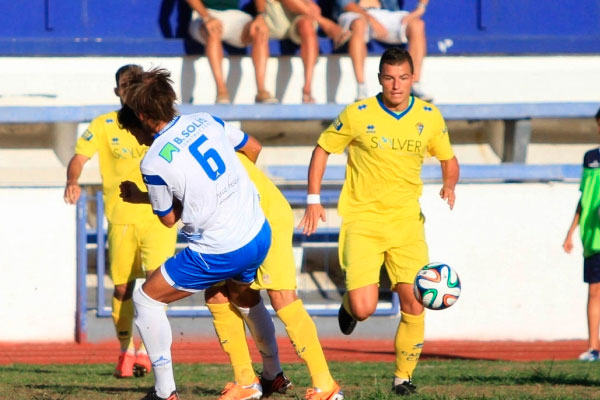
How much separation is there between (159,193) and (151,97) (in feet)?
1.77

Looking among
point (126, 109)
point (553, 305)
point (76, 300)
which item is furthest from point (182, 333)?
point (126, 109)

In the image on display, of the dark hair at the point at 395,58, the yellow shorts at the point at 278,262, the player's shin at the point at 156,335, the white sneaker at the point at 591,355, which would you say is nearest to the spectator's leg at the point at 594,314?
the white sneaker at the point at 591,355

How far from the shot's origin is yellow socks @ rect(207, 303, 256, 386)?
7000mm

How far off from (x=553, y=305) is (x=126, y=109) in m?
7.50

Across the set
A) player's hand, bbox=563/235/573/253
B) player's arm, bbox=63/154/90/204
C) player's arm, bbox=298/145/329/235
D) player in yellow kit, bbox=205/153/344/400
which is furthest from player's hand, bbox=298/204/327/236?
player's hand, bbox=563/235/573/253

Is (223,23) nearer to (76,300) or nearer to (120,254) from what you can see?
(76,300)

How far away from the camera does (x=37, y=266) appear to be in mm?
12820

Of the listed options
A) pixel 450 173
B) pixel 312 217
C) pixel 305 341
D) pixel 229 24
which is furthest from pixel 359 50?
pixel 305 341

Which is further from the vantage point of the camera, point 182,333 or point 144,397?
point 182,333

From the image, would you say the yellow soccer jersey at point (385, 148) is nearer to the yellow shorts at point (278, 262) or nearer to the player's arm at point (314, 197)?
the player's arm at point (314, 197)

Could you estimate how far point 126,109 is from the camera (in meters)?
7.61

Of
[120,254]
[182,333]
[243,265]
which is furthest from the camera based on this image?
[182,333]

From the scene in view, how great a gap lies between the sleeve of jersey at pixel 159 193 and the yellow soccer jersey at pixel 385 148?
6.76 feet

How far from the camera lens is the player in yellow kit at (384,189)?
7789 millimetres
